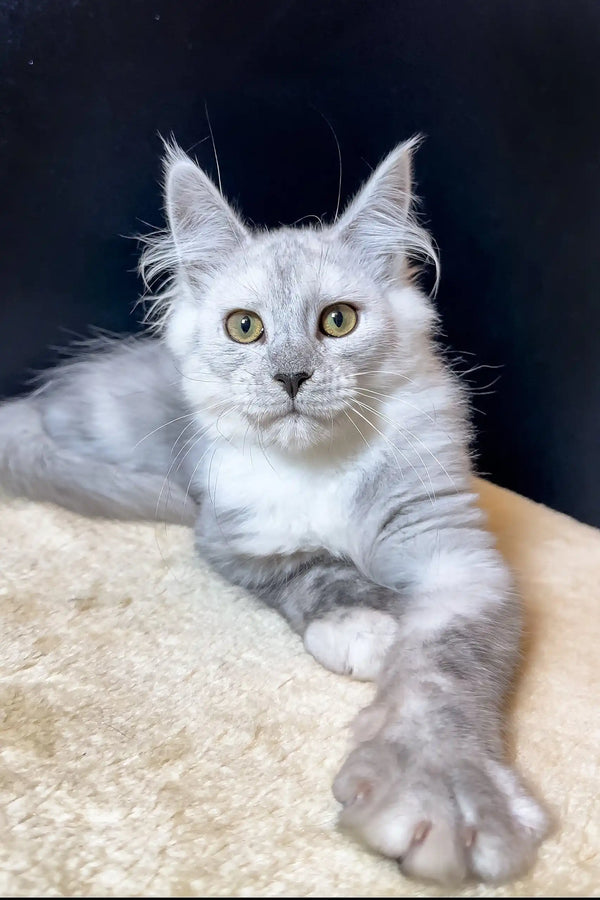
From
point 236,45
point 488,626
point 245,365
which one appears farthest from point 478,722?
point 236,45

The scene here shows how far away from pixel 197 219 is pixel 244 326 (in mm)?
250

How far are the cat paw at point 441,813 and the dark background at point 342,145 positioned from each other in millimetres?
1064

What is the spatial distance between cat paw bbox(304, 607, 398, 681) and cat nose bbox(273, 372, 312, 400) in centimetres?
35

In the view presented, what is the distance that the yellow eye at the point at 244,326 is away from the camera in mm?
1274

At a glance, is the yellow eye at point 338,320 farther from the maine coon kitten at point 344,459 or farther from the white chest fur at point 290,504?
the white chest fur at point 290,504

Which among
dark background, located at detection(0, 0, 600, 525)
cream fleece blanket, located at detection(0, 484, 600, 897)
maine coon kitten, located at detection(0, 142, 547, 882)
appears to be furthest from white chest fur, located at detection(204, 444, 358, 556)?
dark background, located at detection(0, 0, 600, 525)

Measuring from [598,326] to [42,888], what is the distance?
57.5 inches

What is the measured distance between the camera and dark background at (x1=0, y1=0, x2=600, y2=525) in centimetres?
159

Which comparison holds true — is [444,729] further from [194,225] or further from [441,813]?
[194,225]

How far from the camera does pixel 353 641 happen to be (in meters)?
1.15

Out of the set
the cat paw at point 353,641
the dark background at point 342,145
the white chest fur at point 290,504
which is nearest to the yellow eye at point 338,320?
the white chest fur at point 290,504

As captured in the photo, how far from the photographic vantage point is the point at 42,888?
74 cm

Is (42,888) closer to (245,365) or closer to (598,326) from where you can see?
(245,365)

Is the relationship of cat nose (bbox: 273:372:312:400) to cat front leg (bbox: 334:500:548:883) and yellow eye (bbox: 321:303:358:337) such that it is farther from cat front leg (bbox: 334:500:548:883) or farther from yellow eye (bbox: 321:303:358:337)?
cat front leg (bbox: 334:500:548:883)
